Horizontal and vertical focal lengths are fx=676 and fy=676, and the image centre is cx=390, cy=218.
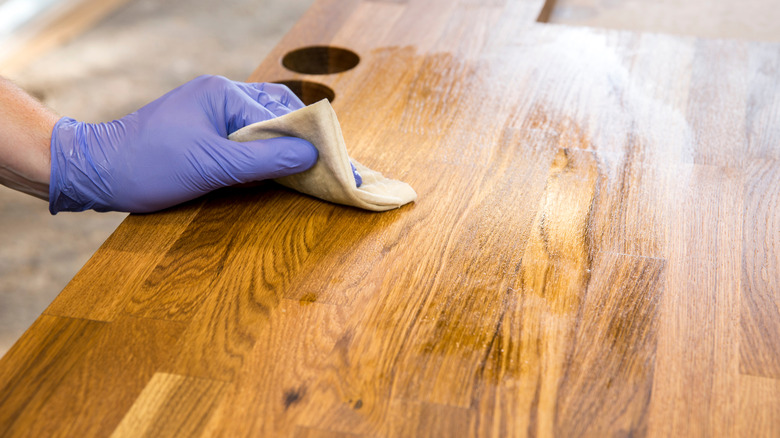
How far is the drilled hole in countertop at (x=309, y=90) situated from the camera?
1320 mm

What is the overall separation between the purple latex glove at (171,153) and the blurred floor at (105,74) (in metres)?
1.14

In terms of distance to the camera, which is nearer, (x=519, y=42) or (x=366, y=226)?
(x=366, y=226)

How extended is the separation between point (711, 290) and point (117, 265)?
0.77m

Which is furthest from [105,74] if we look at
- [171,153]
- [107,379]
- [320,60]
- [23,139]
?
[107,379]

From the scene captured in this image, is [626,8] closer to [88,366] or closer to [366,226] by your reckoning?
[366,226]

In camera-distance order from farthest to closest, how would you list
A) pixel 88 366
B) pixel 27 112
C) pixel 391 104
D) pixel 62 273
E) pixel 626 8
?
pixel 62 273 < pixel 626 8 < pixel 391 104 < pixel 27 112 < pixel 88 366

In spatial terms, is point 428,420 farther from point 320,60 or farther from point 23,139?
point 320,60

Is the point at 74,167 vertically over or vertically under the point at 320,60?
over

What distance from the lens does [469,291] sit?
2.79ft

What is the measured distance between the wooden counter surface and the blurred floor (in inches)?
52.4

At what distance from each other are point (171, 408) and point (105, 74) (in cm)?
265

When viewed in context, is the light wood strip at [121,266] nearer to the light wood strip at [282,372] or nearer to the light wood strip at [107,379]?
the light wood strip at [107,379]

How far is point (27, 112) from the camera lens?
3.44 ft

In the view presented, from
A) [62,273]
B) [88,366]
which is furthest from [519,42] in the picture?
[62,273]
